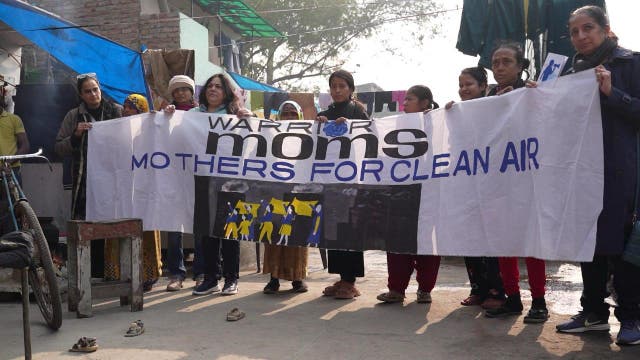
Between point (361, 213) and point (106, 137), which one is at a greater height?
point (106, 137)

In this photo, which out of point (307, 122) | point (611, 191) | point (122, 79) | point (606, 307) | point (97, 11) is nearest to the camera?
point (611, 191)

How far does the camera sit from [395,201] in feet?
14.3

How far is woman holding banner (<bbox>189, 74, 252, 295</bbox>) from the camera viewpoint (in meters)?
5.09

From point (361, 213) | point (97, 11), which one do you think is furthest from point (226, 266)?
point (97, 11)

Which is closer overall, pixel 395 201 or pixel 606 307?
pixel 606 307

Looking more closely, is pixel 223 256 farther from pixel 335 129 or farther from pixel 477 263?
pixel 477 263

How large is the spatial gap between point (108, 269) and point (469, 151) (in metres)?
3.09

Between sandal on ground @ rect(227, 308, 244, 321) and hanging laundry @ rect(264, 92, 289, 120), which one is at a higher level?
hanging laundry @ rect(264, 92, 289, 120)

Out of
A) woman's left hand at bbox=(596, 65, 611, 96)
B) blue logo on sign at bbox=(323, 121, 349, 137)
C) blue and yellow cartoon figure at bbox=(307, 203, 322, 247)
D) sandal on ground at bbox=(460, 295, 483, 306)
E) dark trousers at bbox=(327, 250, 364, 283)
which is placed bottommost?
sandal on ground at bbox=(460, 295, 483, 306)

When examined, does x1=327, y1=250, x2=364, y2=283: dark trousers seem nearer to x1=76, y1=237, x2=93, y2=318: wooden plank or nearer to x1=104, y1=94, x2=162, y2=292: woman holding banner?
x1=104, y1=94, x2=162, y2=292: woman holding banner

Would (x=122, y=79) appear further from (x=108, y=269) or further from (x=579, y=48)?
(x=579, y=48)

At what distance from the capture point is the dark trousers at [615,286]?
330cm

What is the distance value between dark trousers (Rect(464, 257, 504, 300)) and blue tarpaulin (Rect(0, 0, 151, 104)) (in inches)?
238

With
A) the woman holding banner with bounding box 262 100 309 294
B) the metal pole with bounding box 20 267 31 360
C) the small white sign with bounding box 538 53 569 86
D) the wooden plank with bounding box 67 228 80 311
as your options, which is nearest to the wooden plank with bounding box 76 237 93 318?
the wooden plank with bounding box 67 228 80 311
